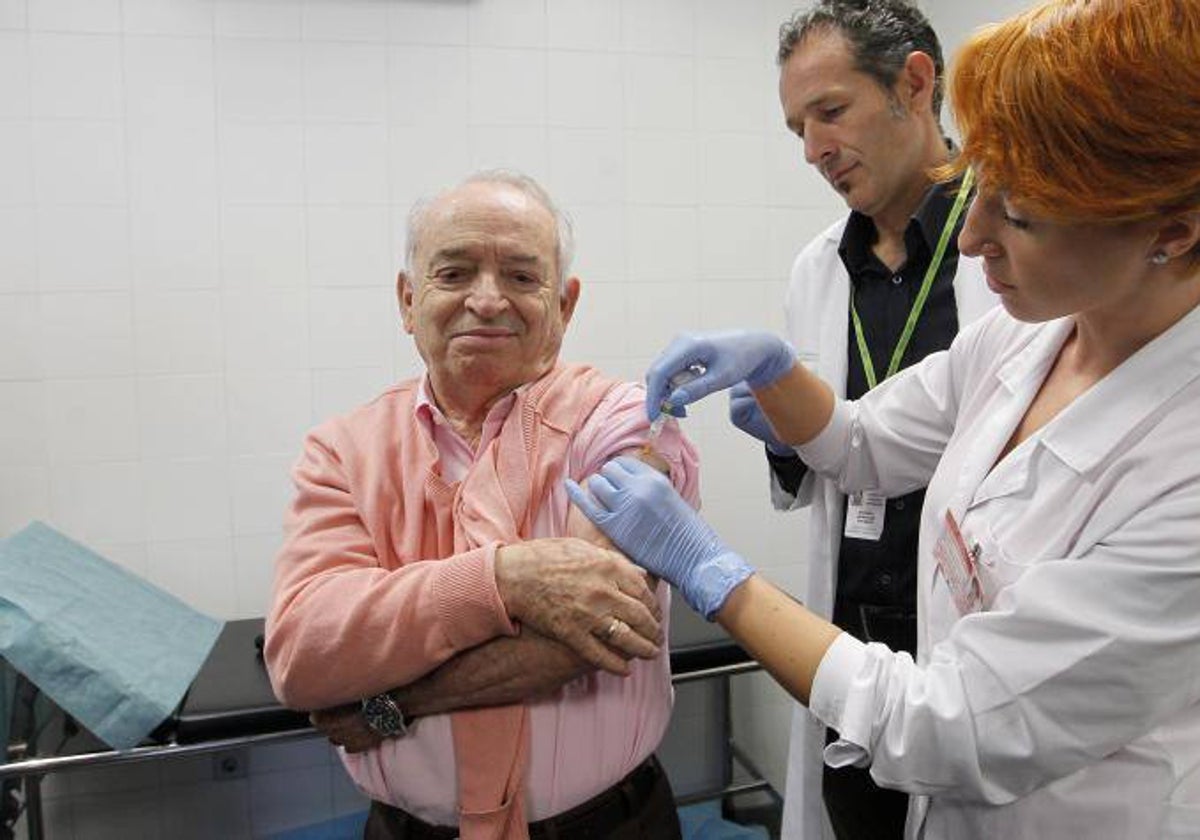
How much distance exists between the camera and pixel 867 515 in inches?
64.9

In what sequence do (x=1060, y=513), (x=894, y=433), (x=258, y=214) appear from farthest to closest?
(x=258, y=214), (x=894, y=433), (x=1060, y=513)

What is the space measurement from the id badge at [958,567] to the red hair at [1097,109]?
417 mm

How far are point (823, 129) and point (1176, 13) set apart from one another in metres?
0.84

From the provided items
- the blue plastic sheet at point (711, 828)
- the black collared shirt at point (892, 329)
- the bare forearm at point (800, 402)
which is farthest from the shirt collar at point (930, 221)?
the blue plastic sheet at point (711, 828)

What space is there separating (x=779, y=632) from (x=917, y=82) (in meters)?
1.10

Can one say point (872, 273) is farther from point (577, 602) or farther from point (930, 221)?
point (577, 602)

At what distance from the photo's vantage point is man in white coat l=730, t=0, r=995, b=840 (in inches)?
63.4

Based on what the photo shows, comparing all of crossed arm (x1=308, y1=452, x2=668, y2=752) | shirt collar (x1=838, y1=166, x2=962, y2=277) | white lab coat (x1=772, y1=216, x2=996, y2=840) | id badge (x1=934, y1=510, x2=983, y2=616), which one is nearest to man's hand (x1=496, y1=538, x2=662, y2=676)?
crossed arm (x1=308, y1=452, x2=668, y2=752)

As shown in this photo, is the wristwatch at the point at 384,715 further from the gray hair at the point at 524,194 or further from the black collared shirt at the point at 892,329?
the black collared shirt at the point at 892,329

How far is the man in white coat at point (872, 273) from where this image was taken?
1.61 m

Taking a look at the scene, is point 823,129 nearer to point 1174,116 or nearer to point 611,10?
point 1174,116

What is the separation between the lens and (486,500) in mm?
1166

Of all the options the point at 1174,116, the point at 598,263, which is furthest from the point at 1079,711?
the point at 598,263

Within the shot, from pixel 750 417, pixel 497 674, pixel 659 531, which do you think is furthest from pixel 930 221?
pixel 497 674
